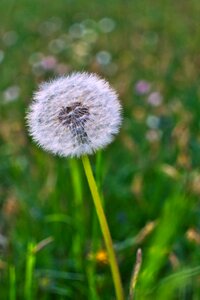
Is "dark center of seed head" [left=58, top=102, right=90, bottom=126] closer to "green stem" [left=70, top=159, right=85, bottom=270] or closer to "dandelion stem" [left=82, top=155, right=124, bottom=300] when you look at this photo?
"dandelion stem" [left=82, top=155, right=124, bottom=300]

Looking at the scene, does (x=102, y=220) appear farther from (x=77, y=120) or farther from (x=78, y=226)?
(x=78, y=226)

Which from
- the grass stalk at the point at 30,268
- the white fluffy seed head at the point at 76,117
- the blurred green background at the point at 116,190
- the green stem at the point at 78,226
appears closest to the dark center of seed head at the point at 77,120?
the white fluffy seed head at the point at 76,117

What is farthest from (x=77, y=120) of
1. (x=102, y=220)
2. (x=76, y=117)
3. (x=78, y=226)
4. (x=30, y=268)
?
(x=78, y=226)

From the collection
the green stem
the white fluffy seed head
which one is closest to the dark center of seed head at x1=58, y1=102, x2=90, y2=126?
the white fluffy seed head

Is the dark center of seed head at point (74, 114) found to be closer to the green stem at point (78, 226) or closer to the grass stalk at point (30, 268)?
the grass stalk at point (30, 268)

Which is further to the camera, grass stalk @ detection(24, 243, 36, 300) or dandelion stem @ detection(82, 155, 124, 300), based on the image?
grass stalk @ detection(24, 243, 36, 300)

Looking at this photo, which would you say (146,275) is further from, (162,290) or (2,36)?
(2,36)

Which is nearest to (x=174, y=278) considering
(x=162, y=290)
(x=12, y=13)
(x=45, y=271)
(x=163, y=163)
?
(x=162, y=290)
